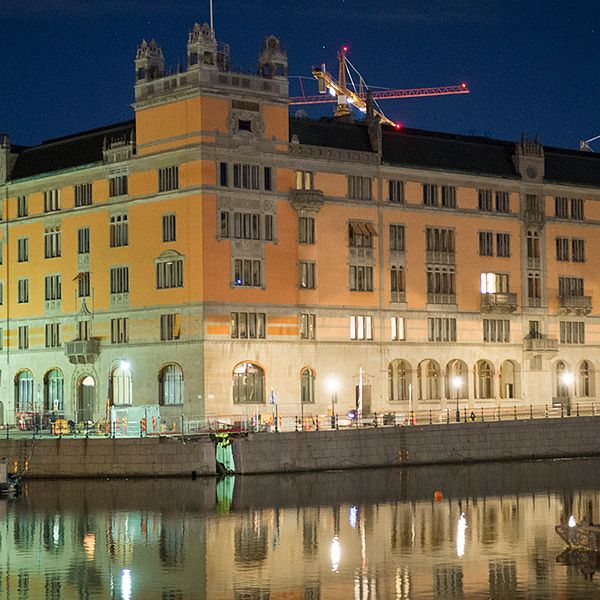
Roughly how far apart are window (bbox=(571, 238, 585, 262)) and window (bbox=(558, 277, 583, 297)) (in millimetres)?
1614

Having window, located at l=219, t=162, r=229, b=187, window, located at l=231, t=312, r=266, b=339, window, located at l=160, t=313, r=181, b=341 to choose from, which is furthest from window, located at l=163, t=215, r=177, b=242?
window, located at l=231, t=312, r=266, b=339

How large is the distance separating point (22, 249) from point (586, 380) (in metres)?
46.1

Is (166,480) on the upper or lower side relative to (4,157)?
lower

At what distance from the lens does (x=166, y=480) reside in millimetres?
99625

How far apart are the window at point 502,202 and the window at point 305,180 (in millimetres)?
18430

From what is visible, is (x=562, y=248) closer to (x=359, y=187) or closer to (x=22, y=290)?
(x=359, y=187)

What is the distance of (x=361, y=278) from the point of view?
12425cm

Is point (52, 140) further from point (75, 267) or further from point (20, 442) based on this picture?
point (20, 442)

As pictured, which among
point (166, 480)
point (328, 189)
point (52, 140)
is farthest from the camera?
point (52, 140)

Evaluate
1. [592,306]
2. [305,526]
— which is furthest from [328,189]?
[305,526]

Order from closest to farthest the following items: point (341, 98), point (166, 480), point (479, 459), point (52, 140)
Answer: point (166, 480), point (479, 459), point (52, 140), point (341, 98)

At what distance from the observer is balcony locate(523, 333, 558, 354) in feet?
436

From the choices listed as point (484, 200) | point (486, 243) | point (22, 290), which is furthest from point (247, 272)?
point (484, 200)

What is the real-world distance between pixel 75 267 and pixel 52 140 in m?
12.2
